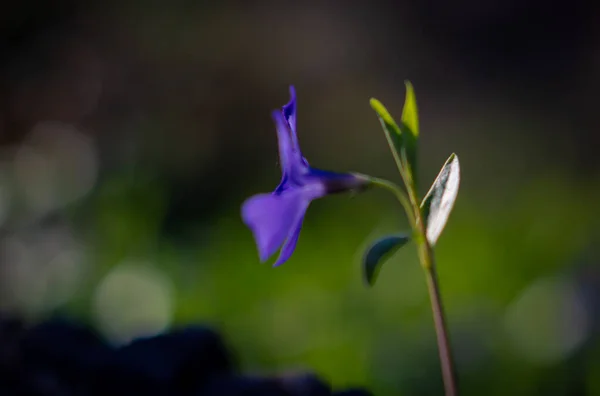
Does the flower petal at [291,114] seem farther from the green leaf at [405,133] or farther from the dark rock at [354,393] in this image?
the dark rock at [354,393]

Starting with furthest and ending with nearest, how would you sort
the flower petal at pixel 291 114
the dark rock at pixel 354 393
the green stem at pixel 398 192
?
the dark rock at pixel 354 393 → the flower petal at pixel 291 114 → the green stem at pixel 398 192

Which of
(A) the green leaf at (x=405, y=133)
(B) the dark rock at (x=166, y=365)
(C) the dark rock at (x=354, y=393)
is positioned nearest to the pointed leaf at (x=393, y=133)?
(A) the green leaf at (x=405, y=133)

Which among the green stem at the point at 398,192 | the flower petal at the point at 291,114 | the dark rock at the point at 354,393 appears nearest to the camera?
the green stem at the point at 398,192

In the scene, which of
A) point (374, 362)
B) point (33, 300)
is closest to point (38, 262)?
point (33, 300)

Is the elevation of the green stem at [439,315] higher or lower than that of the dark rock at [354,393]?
higher

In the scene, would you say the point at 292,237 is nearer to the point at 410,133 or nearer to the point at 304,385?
the point at 410,133

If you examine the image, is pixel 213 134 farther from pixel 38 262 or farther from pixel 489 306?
pixel 489 306
